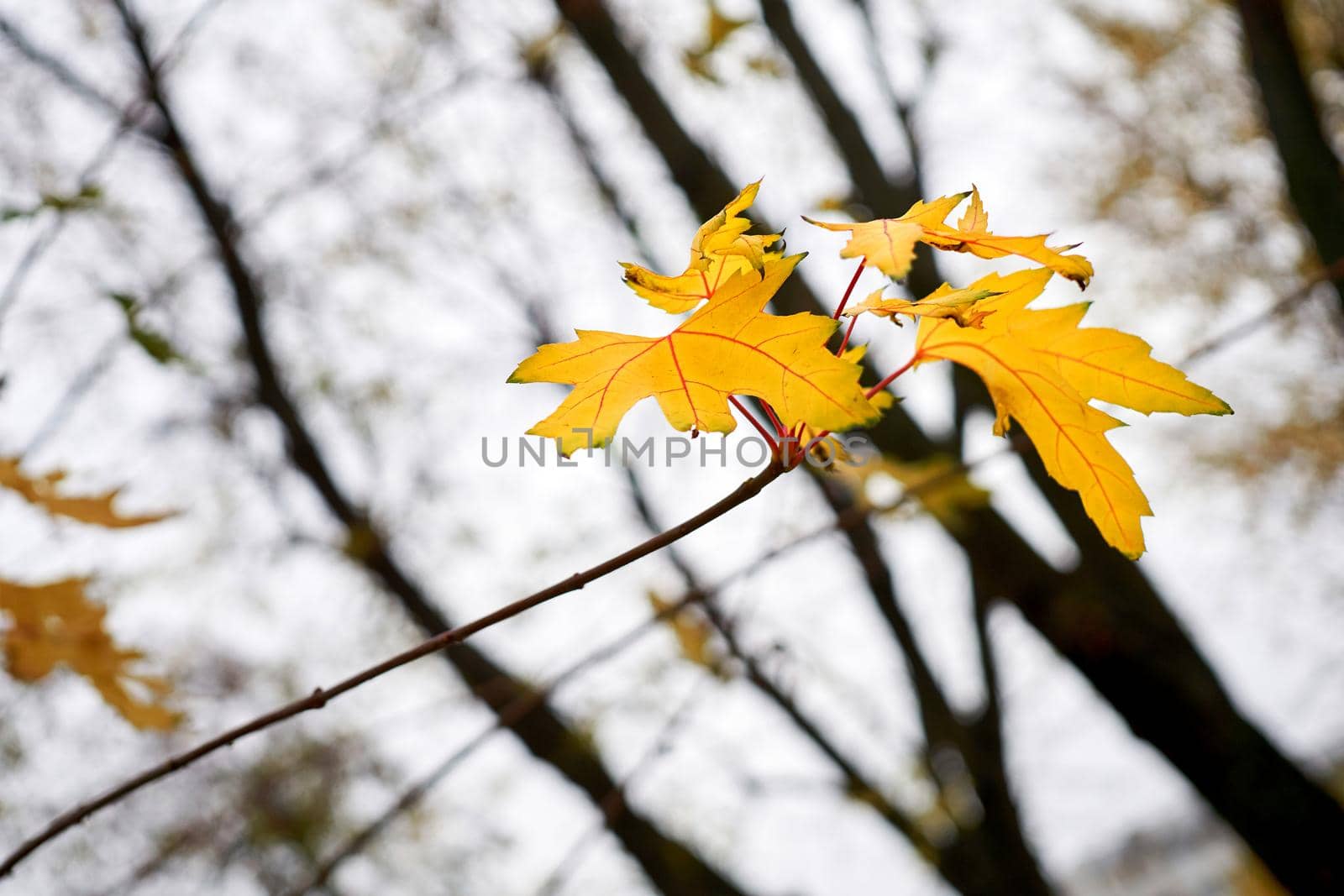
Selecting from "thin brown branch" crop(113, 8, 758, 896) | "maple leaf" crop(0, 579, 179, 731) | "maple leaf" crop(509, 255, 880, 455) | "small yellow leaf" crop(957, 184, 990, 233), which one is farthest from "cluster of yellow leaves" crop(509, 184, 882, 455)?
"thin brown branch" crop(113, 8, 758, 896)

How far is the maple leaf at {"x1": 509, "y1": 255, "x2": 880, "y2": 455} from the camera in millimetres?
426

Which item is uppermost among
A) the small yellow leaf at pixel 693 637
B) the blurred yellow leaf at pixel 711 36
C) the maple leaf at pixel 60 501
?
the blurred yellow leaf at pixel 711 36

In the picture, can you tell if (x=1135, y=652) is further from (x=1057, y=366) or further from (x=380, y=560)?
(x=380, y=560)

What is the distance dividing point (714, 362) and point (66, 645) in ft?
2.67

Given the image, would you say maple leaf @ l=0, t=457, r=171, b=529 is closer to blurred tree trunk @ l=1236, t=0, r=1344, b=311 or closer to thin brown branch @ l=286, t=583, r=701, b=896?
thin brown branch @ l=286, t=583, r=701, b=896

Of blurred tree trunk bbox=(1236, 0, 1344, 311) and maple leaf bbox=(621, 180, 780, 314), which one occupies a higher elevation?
blurred tree trunk bbox=(1236, 0, 1344, 311)

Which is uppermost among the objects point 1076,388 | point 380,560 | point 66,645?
point 380,560

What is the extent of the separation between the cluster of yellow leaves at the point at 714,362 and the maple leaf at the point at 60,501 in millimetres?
586

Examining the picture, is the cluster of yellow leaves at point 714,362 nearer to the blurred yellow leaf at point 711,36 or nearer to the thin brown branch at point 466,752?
the thin brown branch at point 466,752

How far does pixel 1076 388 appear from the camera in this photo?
51 cm

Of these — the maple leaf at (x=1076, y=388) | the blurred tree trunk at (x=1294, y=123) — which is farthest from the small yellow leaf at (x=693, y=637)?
the blurred tree trunk at (x=1294, y=123)

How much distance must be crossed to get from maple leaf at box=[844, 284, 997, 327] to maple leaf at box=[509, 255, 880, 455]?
0.03m

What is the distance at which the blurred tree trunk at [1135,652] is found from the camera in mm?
1627

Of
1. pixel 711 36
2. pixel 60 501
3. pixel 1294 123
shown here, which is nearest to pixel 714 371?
pixel 60 501
